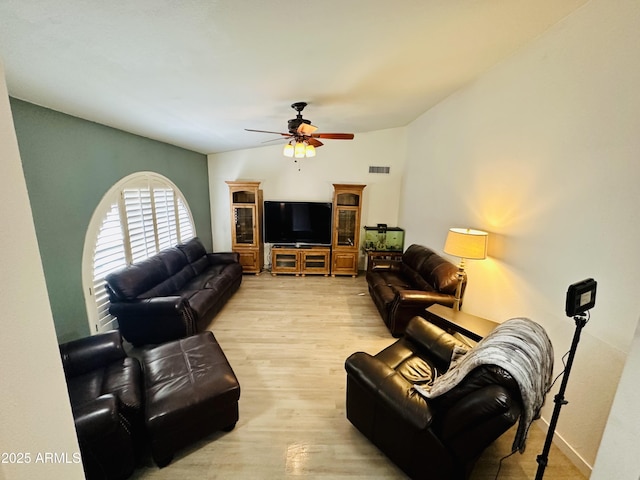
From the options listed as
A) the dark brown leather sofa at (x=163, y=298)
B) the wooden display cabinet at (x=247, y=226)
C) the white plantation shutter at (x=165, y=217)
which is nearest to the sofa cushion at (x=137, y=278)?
the dark brown leather sofa at (x=163, y=298)

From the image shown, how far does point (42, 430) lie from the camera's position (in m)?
0.68

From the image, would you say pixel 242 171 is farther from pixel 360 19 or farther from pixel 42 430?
pixel 42 430

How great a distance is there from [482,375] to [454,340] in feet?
3.04

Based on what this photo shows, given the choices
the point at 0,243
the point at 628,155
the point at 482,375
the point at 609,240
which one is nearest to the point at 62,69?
the point at 0,243

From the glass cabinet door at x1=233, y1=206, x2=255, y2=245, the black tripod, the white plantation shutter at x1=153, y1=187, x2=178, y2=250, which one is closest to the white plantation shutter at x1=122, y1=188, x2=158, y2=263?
the white plantation shutter at x1=153, y1=187, x2=178, y2=250

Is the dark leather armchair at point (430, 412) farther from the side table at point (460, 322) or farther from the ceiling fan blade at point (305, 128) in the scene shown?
the ceiling fan blade at point (305, 128)

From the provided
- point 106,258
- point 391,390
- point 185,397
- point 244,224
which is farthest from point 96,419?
point 244,224

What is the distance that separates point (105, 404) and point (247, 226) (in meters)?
4.26

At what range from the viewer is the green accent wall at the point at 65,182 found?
7.14ft

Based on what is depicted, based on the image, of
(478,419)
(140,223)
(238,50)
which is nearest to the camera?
(478,419)

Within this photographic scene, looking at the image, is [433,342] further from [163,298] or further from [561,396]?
[163,298]

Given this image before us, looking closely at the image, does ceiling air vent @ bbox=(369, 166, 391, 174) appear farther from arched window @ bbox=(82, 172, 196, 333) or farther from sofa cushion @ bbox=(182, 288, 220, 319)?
sofa cushion @ bbox=(182, 288, 220, 319)

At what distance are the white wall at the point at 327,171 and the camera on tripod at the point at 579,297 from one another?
15.2ft

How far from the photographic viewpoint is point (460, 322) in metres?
2.69
